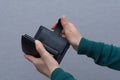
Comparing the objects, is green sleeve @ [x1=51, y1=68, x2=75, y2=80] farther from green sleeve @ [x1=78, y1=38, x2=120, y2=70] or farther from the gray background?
the gray background

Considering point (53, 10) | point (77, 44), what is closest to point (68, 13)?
point (53, 10)

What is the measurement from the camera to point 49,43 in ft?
2.17

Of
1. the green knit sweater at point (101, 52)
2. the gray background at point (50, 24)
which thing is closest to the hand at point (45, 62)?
the green knit sweater at point (101, 52)

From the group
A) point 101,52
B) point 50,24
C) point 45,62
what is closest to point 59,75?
point 45,62

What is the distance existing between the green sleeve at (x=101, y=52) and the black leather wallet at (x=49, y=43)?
0.04 m

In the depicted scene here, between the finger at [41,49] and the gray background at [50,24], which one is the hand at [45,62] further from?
the gray background at [50,24]

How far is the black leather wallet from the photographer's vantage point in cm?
63

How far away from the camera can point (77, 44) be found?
0.72m

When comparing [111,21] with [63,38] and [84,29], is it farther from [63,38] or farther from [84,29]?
[63,38]

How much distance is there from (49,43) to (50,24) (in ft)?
0.94

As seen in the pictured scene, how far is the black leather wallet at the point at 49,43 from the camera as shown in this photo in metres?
0.63

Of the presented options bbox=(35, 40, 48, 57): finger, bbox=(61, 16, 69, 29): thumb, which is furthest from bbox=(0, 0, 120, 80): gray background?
bbox=(35, 40, 48, 57): finger

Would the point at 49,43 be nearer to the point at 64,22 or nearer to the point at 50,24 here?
the point at 64,22

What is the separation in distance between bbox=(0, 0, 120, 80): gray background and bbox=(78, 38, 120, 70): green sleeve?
252 mm
